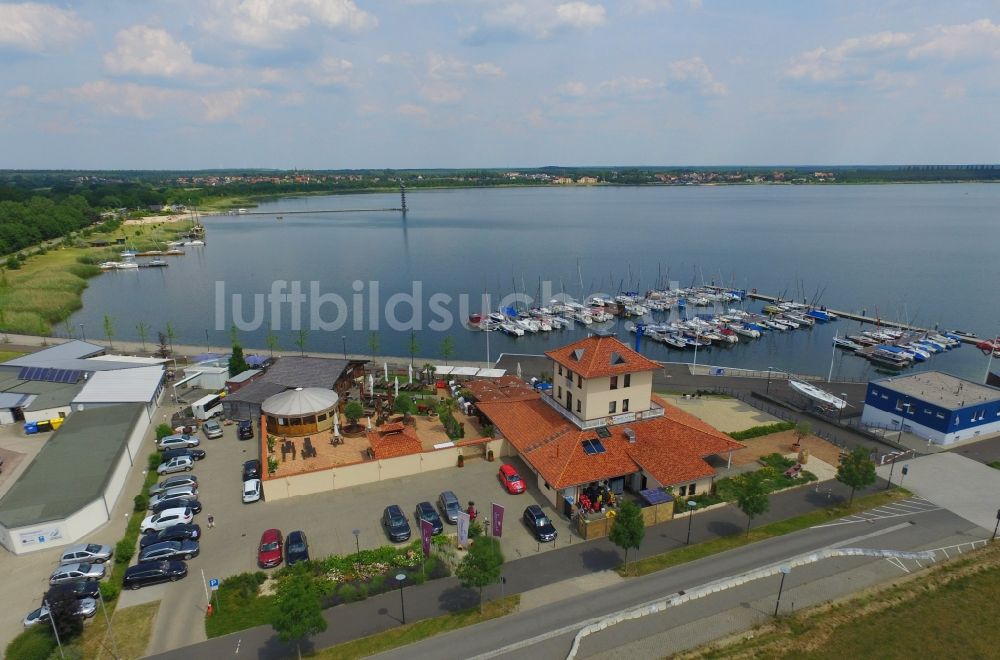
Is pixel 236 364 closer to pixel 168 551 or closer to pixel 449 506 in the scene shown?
pixel 168 551

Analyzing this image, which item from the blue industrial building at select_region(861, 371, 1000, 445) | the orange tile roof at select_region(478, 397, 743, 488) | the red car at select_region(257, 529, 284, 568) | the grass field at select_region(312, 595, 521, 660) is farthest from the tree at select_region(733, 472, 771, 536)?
the red car at select_region(257, 529, 284, 568)

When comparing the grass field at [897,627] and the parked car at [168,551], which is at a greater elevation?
the grass field at [897,627]

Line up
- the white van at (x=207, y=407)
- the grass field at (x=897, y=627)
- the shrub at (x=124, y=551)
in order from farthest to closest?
the white van at (x=207, y=407) < the shrub at (x=124, y=551) < the grass field at (x=897, y=627)

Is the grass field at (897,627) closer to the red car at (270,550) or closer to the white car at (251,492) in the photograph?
the red car at (270,550)

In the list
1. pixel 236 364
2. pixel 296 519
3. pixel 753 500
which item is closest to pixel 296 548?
pixel 296 519

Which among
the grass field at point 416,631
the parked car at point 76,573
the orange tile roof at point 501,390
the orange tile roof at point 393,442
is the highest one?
the orange tile roof at point 501,390

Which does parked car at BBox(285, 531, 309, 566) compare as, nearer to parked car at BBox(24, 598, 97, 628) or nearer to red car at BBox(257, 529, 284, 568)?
red car at BBox(257, 529, 284, 568)

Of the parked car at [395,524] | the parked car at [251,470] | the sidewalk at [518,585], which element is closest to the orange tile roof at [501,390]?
the parked car at [395,524]
